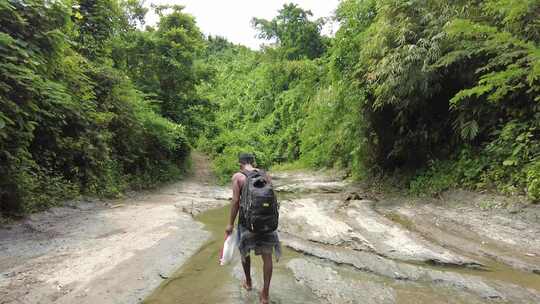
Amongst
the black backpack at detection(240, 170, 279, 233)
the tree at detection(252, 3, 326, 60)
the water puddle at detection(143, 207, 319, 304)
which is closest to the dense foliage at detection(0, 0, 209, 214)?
the water puddle at detection(143, 207, 319, 304)

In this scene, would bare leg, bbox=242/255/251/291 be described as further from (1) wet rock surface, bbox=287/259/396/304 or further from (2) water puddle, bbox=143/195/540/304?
(1) wet rock surface, bbox=287/259/396/304

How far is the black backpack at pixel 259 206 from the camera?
405 centimetres

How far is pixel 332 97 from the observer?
52.6ft

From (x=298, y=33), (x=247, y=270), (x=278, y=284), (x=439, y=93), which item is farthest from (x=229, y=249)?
(x=298, y=33)

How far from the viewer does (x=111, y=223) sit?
27.8ft

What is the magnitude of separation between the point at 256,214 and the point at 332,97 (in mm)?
12730

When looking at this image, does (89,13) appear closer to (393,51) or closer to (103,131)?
(103,131)

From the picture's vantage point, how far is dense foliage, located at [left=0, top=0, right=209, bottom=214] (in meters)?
7.05

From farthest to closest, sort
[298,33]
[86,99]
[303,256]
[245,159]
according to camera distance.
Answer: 1. [298,33]
2. [86,99]
3. [303,256]
4. [245,159]

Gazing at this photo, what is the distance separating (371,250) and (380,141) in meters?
7.93

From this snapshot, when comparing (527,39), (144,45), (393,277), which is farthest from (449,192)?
(144,45)

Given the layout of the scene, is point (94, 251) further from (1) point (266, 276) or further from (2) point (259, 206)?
(2) point (259, 206)

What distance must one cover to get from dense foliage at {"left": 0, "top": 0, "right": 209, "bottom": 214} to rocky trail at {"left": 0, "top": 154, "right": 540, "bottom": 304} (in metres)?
1.44

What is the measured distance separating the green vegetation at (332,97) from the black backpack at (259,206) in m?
4.70
